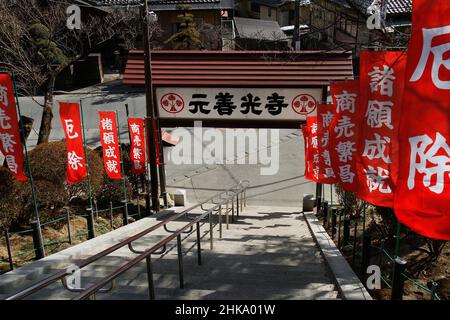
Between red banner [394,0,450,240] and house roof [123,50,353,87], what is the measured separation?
27.5ft

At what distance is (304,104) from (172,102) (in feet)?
13.9

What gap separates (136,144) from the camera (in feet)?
37.9

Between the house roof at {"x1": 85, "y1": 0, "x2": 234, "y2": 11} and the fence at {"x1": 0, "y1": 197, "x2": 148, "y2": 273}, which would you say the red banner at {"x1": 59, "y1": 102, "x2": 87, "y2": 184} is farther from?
the house roof at {"x1": 85, "y1": 0, "x2": 234, "y2": 11}

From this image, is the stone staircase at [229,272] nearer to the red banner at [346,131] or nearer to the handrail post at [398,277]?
the handrail post at [398,277]

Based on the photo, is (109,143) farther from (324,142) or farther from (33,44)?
(33,44)

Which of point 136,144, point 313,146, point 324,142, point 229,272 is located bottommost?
point 229,272

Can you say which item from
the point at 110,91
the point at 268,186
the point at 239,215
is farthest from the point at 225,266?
the point at 110,91

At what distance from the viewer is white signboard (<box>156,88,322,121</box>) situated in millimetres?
11898

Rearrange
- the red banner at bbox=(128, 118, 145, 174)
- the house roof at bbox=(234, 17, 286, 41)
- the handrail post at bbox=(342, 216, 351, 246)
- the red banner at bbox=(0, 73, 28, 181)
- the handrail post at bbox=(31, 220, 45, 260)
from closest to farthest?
the red banner at bbox=(0, 73, 28, 181), the handrail post at bbox=(31, 220, 45, 260), the handrail post at bbox=(342, 216, 351, 246), the red banner at bbox=(128, 118, 145, 174), the house roof at bbox=(234, 17, 286, 41)

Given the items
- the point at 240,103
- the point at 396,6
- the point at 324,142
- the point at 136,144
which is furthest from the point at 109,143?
the point at 396,6

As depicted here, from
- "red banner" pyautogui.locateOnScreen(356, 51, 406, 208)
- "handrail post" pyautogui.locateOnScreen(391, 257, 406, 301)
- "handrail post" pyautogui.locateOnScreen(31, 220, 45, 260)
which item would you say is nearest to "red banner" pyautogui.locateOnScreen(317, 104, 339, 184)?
"red banner" pyautogui.locateOnScreen(356, 51, 406, 208)

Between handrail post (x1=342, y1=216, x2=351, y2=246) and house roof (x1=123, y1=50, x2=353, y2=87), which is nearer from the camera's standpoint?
handrail post (x1=342, y1=216, x2=351, y2=246)

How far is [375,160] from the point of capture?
5559 millimetres
